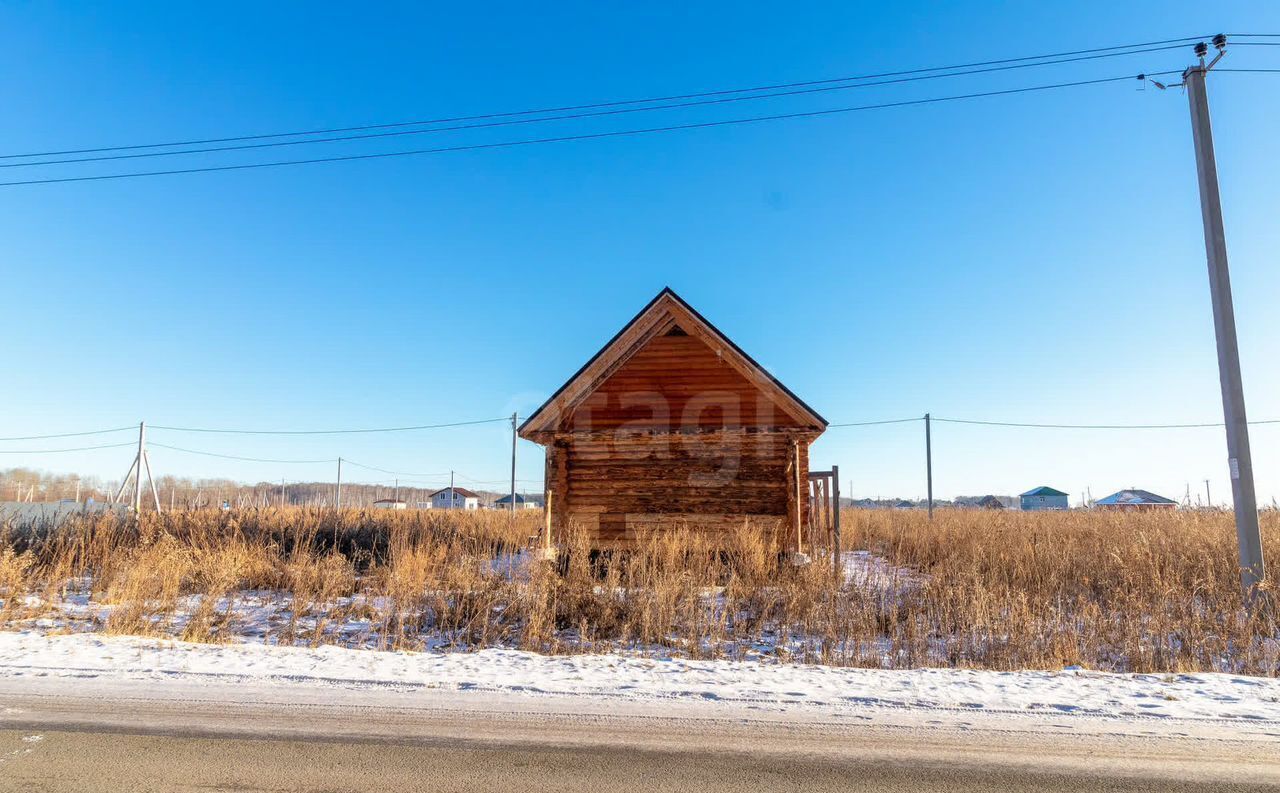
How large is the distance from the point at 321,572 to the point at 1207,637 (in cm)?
1069

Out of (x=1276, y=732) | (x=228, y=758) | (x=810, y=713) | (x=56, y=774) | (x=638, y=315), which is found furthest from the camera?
(x=638, y=315)

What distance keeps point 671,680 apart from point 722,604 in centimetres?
347

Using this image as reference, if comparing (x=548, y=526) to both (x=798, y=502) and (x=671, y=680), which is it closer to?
(x=798, y=502)

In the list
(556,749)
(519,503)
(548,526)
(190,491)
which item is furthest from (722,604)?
(519,503)

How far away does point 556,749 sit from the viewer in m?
3.99

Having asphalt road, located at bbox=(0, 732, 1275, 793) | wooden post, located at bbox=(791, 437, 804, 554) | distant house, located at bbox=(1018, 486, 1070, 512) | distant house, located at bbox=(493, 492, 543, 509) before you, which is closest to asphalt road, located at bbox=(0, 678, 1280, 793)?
asphalt road, located at bbox=(0, 732, 1275, 793)

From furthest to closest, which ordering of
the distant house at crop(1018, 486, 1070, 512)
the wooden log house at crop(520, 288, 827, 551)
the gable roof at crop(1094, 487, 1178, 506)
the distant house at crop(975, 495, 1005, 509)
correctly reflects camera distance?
the distant house at crop(1018, 486, 1070, 512)
the gable roof at crop(1094, 487, 1178, 506)
the distant house at crop(975, 495, 1005, 509)
the wooden log house at crop(520, 288, 827, 551)

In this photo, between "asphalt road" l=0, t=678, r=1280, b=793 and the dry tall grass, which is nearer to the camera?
"asphalt road" l=0, t=678, r=1280, b=793

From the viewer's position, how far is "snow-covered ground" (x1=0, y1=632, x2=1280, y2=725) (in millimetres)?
4855

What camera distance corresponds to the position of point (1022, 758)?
3885 millimetres

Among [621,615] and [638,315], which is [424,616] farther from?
[638,315]

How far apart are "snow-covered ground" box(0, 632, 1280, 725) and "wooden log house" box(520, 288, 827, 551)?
6.85m

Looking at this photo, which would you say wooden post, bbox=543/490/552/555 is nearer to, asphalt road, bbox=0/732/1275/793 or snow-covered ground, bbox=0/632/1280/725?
snow-covered ground, bbox=0/632/1280/725

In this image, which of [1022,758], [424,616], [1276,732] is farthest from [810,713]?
[424,616]
